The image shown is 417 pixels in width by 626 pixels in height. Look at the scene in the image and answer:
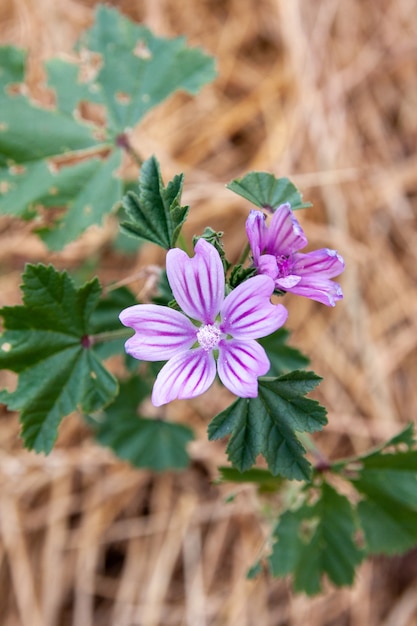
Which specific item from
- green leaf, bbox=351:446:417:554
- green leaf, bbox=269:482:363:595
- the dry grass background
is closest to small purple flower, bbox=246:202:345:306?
green leaf, bbox=351:446:417:554

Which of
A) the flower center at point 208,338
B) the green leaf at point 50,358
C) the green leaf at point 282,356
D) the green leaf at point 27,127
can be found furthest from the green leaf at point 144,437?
the flower center at point 208,338

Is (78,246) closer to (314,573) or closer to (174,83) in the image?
(174,83)

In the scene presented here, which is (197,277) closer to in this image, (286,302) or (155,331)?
(155,331)

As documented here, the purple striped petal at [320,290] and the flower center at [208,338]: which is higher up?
the purple striped petal at [320,290]

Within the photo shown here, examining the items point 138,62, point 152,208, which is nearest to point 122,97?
point 138,62

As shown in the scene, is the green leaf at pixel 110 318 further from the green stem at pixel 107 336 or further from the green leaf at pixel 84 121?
the green leaf at pixel 84 121

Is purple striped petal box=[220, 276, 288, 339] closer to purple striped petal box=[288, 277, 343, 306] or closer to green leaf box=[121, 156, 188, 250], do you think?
purple striped petal box=[288, 277, 343, 306]
